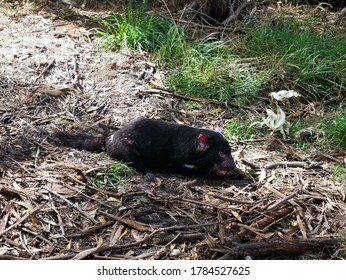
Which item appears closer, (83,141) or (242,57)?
(83,141)

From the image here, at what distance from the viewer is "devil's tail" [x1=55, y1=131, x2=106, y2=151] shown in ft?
13.3

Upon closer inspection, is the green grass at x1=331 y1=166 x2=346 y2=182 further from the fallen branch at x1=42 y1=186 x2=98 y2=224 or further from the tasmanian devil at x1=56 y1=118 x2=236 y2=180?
the fallen branch at x1=42 y1=186 x2=98 y2=224

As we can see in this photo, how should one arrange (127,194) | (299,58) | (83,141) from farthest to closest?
(299,58) → (83,141) → (127,194)

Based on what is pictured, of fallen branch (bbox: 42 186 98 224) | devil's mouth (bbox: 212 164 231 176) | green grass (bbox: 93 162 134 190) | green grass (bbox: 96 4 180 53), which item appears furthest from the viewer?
green grass (bbox: 96 4 180 53)

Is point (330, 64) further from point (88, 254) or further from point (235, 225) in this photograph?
point (88, 254)

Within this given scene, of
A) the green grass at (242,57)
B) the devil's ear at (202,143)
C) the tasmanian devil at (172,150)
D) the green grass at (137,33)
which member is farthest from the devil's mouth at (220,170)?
the green grass at (137,33)

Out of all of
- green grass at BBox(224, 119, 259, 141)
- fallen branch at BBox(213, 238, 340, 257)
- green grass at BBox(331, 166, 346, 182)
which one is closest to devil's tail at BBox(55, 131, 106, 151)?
green grass at BBox(224, 119, 259, 141)

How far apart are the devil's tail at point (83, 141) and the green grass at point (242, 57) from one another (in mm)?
1164

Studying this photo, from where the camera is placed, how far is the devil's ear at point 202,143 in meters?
3.93

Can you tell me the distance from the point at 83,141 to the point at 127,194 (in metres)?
0.69

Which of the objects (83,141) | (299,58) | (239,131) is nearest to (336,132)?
(239,131)

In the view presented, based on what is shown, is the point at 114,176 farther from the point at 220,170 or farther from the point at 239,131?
the point at 239,131

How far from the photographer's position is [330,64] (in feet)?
17.1

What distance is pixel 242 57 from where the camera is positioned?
543cm
